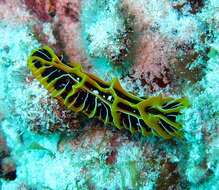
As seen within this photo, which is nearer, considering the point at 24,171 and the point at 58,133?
the point at 58,133

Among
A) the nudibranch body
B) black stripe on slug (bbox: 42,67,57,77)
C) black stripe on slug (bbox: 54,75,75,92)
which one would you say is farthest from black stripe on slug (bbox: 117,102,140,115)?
black stripe on slug (bbox: 42,67,57,77)

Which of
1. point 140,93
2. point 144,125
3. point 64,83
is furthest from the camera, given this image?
point 140,93

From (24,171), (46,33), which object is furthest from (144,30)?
(24,171)

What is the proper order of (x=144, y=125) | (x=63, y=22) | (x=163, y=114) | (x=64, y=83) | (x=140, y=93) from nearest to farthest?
(x=163, y=114)
(x=144, y=125)
(x=64, y=83)
(x=140, y=93)
(x=63, y=22)

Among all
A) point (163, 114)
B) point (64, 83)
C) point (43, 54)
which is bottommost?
point (64, 83)

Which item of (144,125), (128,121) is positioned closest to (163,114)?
(144,125)

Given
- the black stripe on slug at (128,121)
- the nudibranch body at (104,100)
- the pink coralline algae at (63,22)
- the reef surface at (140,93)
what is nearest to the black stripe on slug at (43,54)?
the nudibranch body at (104,100)

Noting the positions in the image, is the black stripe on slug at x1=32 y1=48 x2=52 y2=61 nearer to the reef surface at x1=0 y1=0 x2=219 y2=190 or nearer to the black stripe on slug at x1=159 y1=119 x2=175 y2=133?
the reef surface at x1=0 y1=0 x2=219 y2=190

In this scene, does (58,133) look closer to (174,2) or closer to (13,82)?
(13,82)

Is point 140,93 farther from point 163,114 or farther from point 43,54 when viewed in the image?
point 43,54
